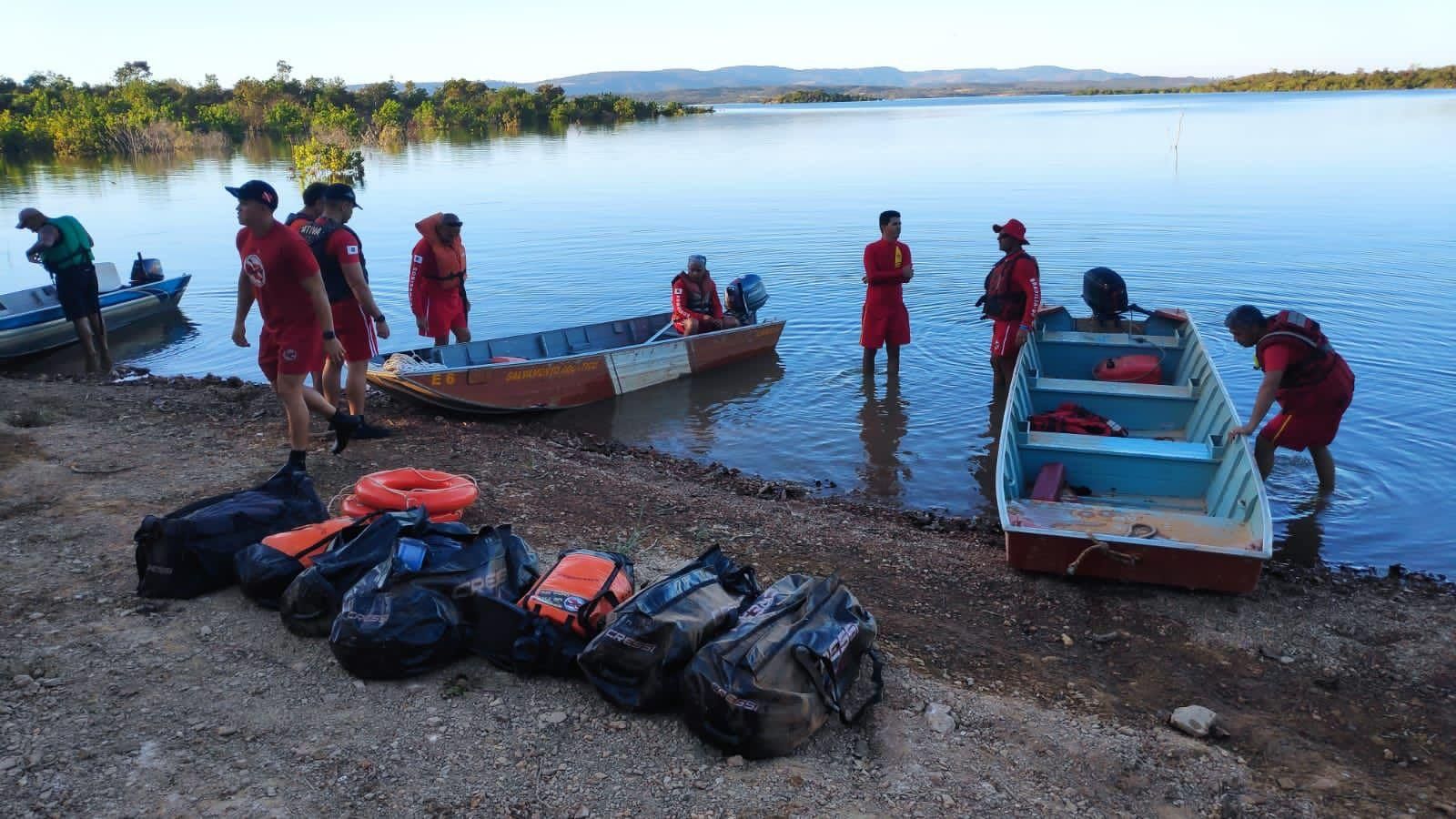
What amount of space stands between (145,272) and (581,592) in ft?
43.4

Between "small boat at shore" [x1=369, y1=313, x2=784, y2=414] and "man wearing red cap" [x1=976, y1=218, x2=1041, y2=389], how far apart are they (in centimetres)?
310

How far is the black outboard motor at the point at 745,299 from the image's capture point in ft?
39.6

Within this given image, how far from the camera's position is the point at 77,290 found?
442 inches

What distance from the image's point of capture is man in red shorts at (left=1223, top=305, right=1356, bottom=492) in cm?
653

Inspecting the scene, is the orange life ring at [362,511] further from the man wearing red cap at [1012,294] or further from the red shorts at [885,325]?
the red shorts at [885,325]

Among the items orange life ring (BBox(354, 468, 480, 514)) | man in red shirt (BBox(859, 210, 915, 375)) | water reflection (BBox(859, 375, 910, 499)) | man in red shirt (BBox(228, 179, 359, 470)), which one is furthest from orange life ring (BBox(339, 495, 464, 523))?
man in red shirt (BBox(859, 210, 915, 375))

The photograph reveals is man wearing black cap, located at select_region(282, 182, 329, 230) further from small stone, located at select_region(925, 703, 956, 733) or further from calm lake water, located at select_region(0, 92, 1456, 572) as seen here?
small stone, located at select_region(925, 703, 956, 733)

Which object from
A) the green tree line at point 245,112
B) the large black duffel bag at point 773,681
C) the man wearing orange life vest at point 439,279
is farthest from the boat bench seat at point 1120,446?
the green tree line at point 245,112

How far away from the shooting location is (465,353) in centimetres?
973

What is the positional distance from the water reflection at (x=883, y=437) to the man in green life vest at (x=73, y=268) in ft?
28.3

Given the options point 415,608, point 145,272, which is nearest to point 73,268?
point 145,272

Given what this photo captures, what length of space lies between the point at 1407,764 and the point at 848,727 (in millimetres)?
2318

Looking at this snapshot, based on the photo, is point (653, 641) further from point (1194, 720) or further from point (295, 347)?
point (295, 347)

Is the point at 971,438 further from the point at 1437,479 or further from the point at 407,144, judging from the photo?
the point at 407,144
